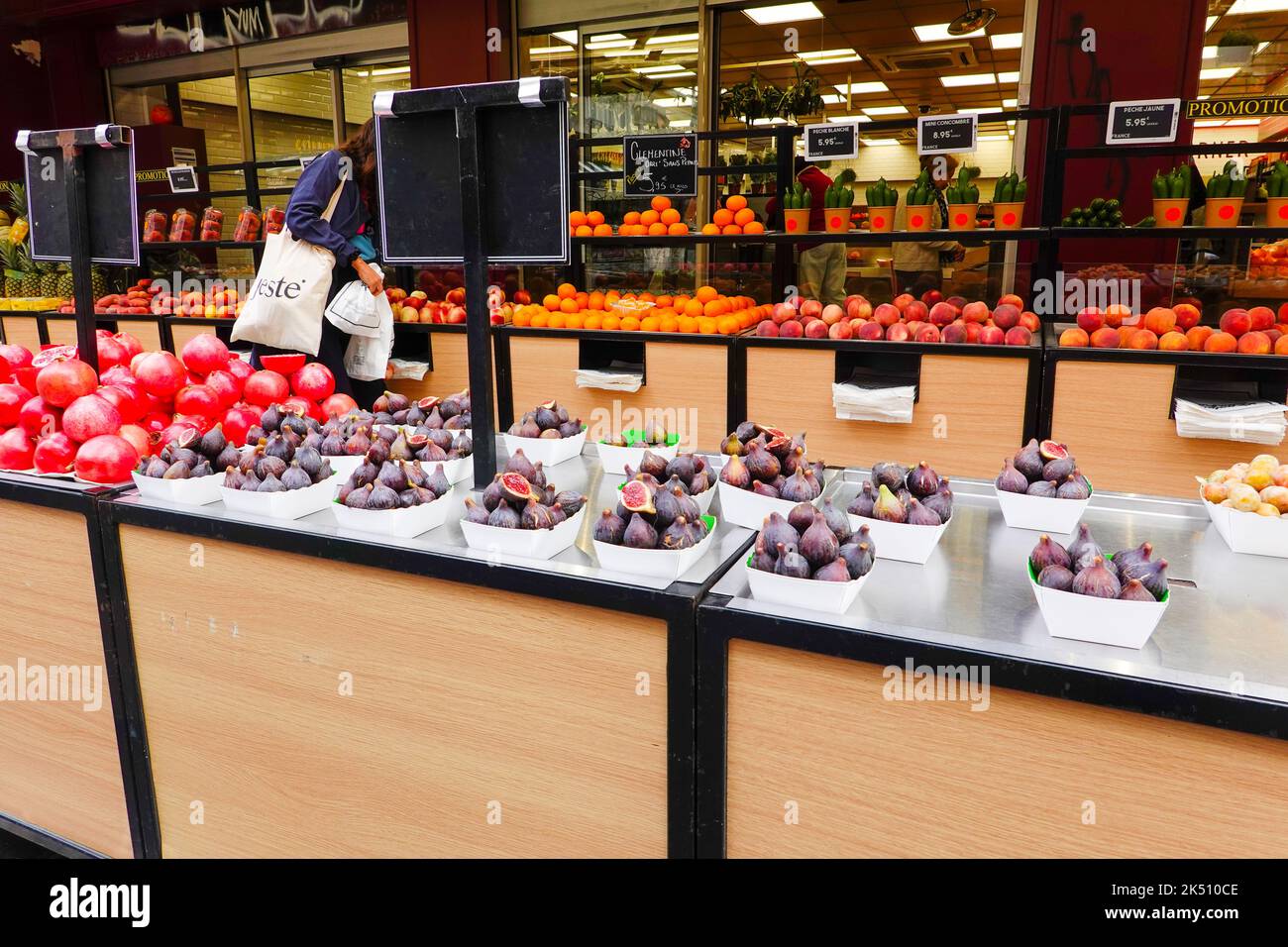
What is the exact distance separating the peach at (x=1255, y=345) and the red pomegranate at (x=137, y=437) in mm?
3832

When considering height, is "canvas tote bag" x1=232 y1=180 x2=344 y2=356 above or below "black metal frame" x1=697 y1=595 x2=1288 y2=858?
above

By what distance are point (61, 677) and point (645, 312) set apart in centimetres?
330

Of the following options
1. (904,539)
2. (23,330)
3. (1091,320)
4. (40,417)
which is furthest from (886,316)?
(23,330)

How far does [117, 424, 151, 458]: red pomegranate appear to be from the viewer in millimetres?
2086

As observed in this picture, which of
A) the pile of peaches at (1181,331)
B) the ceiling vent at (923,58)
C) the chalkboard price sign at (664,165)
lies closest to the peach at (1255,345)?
the pile of peaches at (1181,331)

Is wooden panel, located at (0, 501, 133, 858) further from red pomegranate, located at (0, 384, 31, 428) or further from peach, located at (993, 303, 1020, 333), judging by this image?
peach, located at (993, 303, 1020, 333)

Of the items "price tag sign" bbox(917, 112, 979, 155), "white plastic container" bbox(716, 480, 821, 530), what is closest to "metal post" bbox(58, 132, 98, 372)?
"white plastic container" bbox(716, 480, 821, 530)

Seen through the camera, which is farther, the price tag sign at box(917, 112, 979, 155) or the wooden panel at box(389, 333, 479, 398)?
the wooden panel at box(389, 333, 479, 398)

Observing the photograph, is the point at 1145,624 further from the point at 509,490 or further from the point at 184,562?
the point at 184,562

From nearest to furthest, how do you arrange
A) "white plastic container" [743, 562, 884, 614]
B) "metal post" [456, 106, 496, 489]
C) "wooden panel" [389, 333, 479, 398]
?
1. "white plastic container" [743, 562, 884, 614]
2. "metal post" [456, 106, 496, 489]
3. "wooden panel" [389, 333, 479, 398]

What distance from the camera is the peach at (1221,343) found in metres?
3.49

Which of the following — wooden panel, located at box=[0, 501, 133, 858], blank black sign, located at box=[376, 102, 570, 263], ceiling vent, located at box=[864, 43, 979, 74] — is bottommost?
wooden panel, located at box=[0, 501, 133, 858]

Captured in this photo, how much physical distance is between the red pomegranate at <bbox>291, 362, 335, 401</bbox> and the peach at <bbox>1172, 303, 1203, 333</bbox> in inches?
134

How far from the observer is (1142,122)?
394 centimetres
